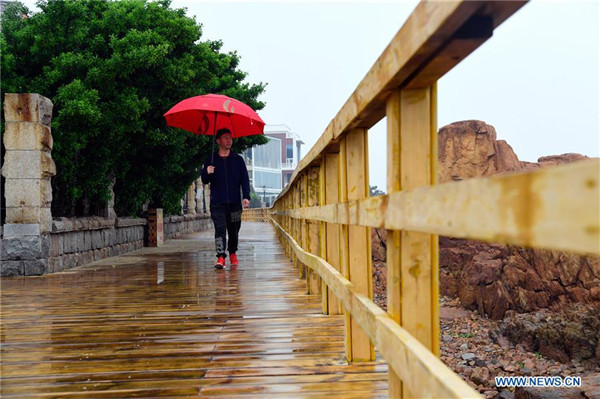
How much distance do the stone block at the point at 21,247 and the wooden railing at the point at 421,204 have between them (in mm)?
5802

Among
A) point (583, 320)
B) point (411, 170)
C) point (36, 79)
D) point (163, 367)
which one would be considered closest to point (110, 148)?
point (36, 79)

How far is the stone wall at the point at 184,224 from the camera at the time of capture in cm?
1789

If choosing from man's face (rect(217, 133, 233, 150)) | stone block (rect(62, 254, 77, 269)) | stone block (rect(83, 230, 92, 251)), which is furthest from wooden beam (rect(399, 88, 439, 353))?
stone block (rect(83, 230, 92, 251))

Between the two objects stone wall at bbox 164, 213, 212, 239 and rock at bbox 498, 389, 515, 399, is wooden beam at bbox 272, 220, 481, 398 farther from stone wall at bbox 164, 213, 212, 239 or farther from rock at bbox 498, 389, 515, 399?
stone wall at bbox 164, 213, 212, 239

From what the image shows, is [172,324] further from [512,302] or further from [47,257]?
[512,302]

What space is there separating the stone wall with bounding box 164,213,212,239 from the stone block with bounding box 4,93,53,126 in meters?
9.82

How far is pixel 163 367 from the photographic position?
319 cm

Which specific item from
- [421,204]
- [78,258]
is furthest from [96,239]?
[421,204]

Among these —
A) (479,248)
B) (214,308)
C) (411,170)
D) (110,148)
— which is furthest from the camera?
(479,248)

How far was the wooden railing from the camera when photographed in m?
0.91

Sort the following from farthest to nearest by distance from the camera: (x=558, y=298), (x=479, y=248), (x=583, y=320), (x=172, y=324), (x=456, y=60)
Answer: (x=479, y=248) → (x=558, y=298) → (x=583, y=320) → (x=172, y=324) → (x=456, y=60)

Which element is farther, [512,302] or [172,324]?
[512,302]

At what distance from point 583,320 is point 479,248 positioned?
7.26m

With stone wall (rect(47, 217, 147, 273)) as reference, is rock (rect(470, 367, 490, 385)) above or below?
below
